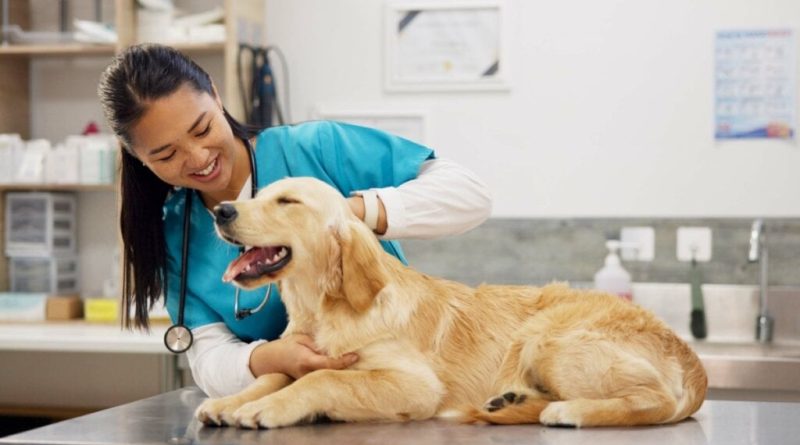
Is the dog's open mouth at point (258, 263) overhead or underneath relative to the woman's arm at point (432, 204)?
underneath

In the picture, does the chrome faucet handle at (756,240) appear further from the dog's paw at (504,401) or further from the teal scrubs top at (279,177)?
the dog's paw at (504,401)

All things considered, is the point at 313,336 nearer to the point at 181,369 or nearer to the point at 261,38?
the point at 181,369

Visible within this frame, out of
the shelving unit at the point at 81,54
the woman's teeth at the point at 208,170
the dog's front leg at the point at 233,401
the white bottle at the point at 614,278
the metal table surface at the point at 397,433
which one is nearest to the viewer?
the metal table surface at the point at 397,433

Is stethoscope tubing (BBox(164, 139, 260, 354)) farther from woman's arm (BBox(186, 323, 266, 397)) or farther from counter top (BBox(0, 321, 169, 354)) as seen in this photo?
counter top (BBox(0, 321, 169, 354))

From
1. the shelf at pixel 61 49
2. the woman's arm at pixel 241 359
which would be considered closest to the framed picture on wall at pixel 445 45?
the shelf at pixel 61 49

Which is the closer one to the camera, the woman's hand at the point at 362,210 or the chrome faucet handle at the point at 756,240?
the woman's hand at the point at 362,210

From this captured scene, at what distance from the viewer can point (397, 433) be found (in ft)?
4.45

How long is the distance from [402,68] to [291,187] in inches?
98.8

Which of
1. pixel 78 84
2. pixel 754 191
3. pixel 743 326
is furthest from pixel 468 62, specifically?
pixel 78 84

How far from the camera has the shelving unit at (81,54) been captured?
382 centimetres

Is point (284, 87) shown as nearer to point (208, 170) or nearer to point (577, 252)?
point (577, 252)

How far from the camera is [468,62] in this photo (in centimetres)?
388

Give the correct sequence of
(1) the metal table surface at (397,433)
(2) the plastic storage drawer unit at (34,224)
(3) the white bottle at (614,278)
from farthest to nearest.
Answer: (2) the plastic storage drawer unit at (34,224) < (3) the white bottle at (614,278) < (1) the metal table surface at (397,433)

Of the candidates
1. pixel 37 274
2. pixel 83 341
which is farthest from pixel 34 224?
pixel 83 341
